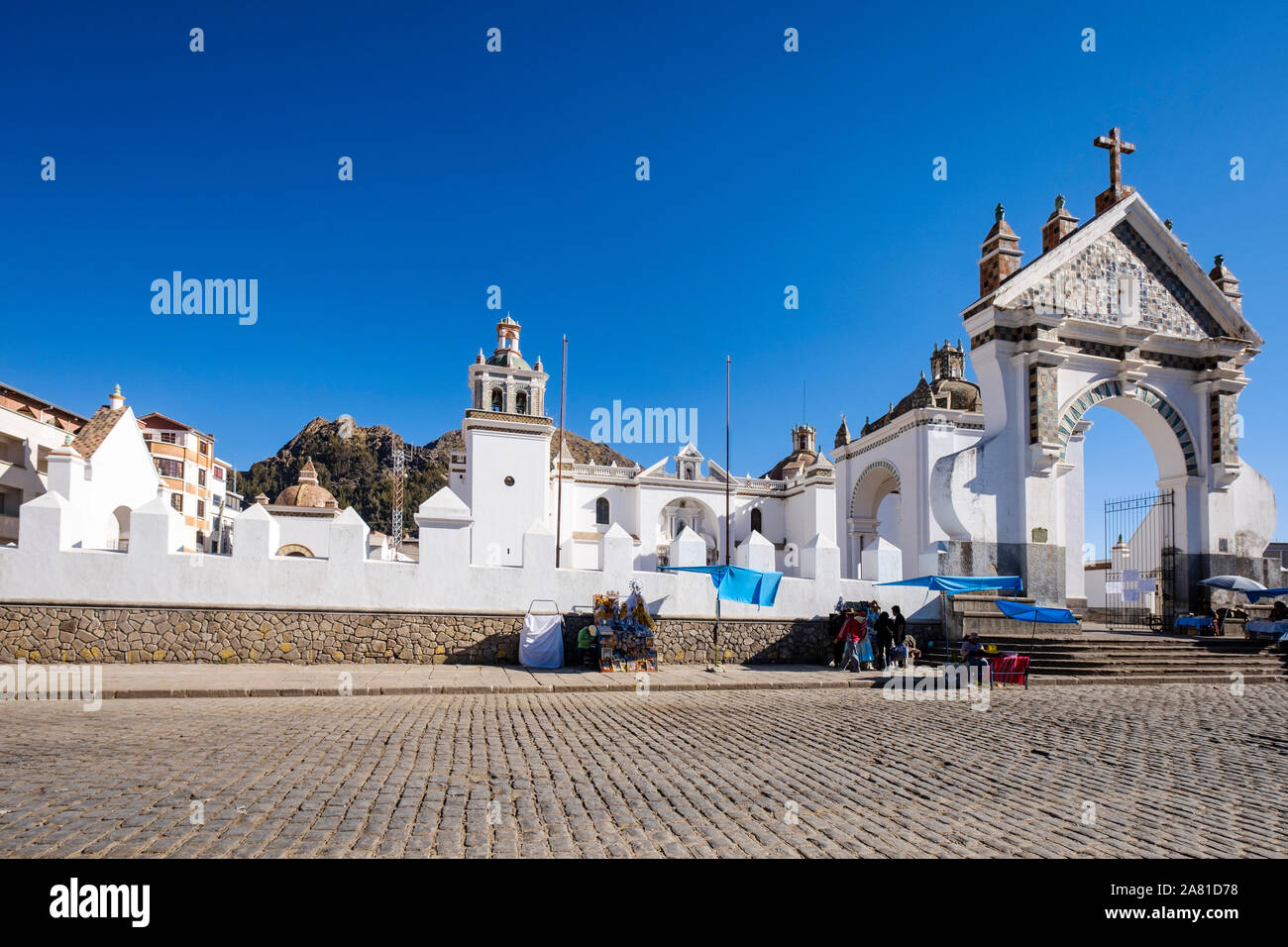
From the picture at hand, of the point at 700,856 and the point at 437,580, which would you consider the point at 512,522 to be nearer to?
the point at 437,580

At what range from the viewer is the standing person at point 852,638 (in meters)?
13.9

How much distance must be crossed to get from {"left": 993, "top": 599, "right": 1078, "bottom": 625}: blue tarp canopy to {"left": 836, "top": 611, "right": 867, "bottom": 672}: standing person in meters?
2.47

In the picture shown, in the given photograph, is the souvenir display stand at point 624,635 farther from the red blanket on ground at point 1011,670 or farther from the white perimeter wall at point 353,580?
the red blanket on ground at point 1011,670

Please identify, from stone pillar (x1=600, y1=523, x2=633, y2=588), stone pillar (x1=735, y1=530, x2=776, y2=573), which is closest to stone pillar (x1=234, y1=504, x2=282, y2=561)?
stone pillar (x1=600, y1=523, x2=633, y2=588)

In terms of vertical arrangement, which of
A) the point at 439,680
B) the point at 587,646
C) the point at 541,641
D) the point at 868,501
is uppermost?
the point at 868,501

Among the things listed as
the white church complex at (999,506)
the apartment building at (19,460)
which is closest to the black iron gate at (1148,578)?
the white church complex at (999,506)

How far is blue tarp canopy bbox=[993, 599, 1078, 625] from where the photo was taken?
43.2 feet

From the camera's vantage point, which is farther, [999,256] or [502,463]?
[502,463]

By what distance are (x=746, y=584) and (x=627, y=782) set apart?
9078mm

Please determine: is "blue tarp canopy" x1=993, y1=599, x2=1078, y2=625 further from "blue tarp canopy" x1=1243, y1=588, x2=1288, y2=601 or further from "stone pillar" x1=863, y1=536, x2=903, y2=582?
"blue tarp canopy" x1=1243, y1=588, x2=1288, y2=601

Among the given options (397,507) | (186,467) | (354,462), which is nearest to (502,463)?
(186,467)

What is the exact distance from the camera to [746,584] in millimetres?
14289

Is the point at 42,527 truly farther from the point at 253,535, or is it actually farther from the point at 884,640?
the point at 884,640
